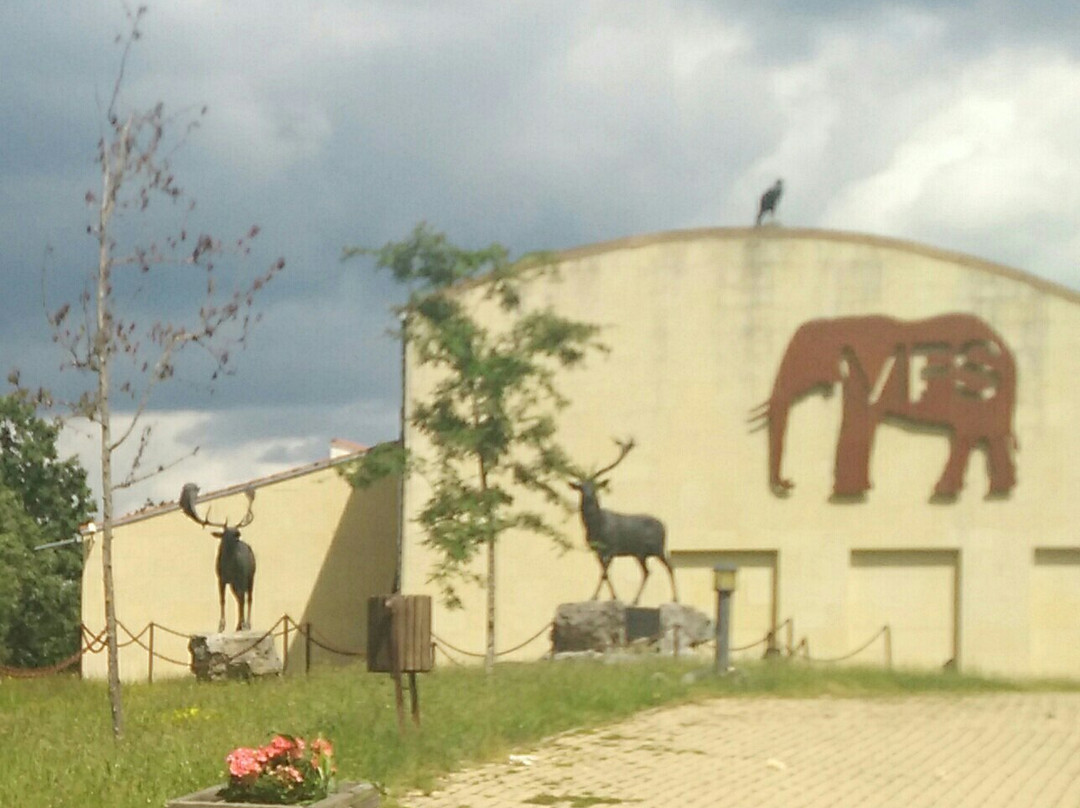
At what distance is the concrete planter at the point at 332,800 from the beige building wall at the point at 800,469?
19.2m

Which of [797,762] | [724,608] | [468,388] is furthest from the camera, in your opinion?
[468,388]

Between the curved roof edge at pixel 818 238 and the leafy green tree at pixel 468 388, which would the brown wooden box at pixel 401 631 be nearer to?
the leafy green tree at pixel 468 388

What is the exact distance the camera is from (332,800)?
10.0m

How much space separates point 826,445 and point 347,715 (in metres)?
17.1

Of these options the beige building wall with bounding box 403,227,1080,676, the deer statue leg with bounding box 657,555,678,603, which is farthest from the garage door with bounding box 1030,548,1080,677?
the deer statue leg with bounding box 657,555,678,603

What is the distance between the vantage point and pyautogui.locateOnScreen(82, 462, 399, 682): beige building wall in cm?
3256

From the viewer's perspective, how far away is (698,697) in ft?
61.3

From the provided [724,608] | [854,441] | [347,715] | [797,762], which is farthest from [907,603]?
[347,715]

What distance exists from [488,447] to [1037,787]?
11.2 meters

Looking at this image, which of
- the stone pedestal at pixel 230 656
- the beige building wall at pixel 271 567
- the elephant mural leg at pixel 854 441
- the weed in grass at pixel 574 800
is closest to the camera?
the weed in grass at pixel 574 800

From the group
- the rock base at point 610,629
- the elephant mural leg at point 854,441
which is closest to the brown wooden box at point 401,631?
the rock base at point 610,629

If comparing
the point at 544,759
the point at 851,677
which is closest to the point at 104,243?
the point at 544,759

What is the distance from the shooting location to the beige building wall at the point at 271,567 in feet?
107

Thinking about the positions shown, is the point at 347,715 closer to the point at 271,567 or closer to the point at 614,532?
the point at 614,532
